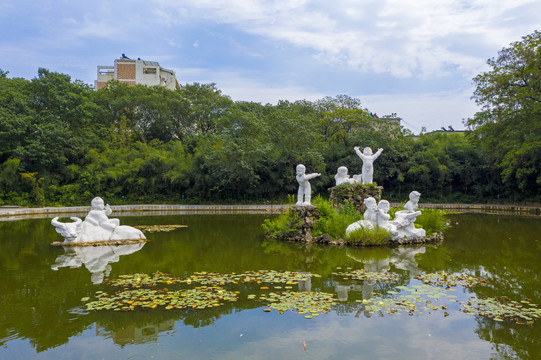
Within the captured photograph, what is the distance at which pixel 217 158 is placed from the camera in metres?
24.2

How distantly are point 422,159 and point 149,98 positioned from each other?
2135cm

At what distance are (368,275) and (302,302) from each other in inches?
79.1

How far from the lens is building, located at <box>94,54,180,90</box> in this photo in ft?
136

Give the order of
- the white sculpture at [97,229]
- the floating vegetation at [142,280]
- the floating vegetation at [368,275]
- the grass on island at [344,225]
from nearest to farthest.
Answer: the floating vegetation at [142,280]
the floating vegetation at [368,275]
the white sculpture at [97,229]
the grass on island at [344,225]

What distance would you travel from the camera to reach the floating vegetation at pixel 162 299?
5.26 metres

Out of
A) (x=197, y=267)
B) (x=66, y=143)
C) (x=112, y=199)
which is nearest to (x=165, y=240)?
(x=197, y=267)

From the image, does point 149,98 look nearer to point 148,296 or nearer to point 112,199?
point 112,199

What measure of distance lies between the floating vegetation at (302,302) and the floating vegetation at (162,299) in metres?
0.58

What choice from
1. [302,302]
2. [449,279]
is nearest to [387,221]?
[449,279]

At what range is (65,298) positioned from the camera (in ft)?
18.6

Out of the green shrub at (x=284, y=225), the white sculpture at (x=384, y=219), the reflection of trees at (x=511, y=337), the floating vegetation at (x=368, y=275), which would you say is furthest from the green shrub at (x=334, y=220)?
the reflection of trees at (x=511, y=337)

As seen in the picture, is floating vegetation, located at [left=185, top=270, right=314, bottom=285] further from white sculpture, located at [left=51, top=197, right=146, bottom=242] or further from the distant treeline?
the distant treeline

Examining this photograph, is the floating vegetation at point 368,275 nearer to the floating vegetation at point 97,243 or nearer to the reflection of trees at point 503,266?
the reflection of trees at point 503,266

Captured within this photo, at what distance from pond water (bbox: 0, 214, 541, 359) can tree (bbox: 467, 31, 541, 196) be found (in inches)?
526
